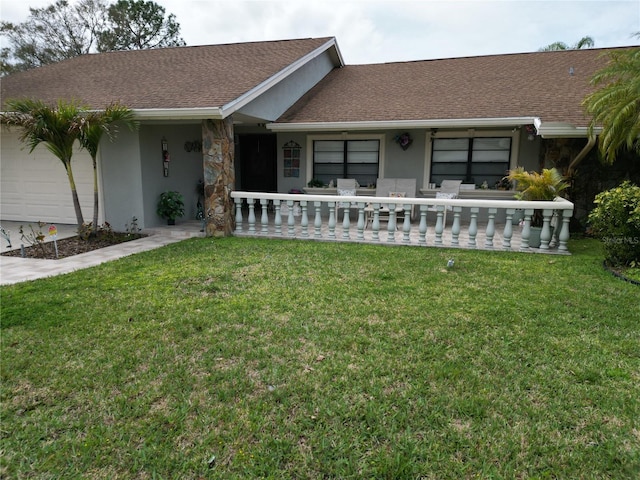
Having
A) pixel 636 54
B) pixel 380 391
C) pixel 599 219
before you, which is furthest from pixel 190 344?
pixel 636 54

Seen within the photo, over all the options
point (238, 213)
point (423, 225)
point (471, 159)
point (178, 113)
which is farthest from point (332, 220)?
point (471, 159)

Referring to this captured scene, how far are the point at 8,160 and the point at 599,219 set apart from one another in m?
12.3

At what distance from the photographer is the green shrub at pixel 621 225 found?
18.6ft

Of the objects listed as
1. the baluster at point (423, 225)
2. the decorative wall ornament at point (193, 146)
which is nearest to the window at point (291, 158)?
the decorative wall ornament at point (193, 146)

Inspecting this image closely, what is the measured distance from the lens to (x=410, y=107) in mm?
9742

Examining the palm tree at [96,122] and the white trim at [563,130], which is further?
the white trim at [563,130]

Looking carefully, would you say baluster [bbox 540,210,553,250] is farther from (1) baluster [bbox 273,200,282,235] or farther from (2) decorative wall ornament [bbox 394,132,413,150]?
(1) baluster [bbox 273,200,282,235]

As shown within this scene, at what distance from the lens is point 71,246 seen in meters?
7.05

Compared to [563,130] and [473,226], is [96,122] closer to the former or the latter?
[473,226]

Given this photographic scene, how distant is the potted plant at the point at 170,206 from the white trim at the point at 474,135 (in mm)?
6197

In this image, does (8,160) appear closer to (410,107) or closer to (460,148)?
(410,107)

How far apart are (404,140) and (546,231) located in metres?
4.51

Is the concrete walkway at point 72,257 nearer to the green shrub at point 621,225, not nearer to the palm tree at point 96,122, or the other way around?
the palm tree at point 96,122

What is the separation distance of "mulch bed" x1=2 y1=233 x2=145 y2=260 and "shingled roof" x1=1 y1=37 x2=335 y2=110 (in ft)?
8.33
